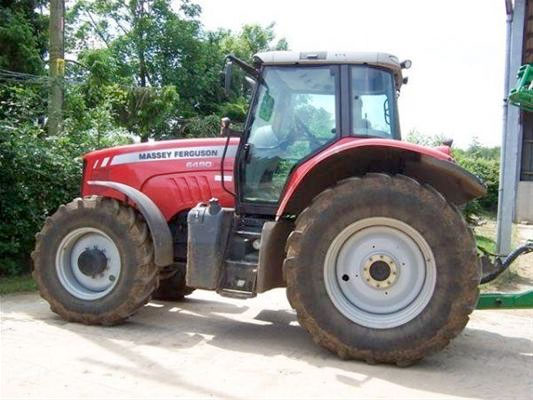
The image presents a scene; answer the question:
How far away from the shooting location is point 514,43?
31.2 feet

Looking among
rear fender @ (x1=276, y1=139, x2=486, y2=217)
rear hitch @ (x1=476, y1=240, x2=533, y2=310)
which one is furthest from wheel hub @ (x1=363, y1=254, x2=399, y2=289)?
rear hitch @ (x1=476, y1=240, x2=533, y2=310)

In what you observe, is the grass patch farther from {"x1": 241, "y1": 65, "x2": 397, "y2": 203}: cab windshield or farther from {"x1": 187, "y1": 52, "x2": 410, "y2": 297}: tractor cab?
{"x1": 241, "y1": 65, "x2": 397, "y2": 203}: cab windshield

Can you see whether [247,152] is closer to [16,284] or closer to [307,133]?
[307,133]

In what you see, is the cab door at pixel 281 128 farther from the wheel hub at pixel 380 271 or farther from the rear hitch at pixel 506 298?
the rear hitch at pixel 506 298

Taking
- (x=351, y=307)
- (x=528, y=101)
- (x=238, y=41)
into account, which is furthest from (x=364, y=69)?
(x=238, y=41)

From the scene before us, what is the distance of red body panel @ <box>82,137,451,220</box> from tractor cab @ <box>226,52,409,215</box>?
31cm

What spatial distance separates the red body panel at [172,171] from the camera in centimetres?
589

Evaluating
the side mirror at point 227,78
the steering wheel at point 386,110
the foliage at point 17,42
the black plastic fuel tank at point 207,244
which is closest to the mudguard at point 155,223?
the black plastic fuel tank at point 207,244

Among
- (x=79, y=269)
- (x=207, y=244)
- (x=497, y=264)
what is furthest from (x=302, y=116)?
(x=79, y=269)

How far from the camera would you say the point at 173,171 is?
604 centimetres

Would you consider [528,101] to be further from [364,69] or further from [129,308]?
[129,308]

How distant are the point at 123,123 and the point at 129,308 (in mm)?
13921

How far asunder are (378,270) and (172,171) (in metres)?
2.27

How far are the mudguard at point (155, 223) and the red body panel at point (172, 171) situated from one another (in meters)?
0.17
